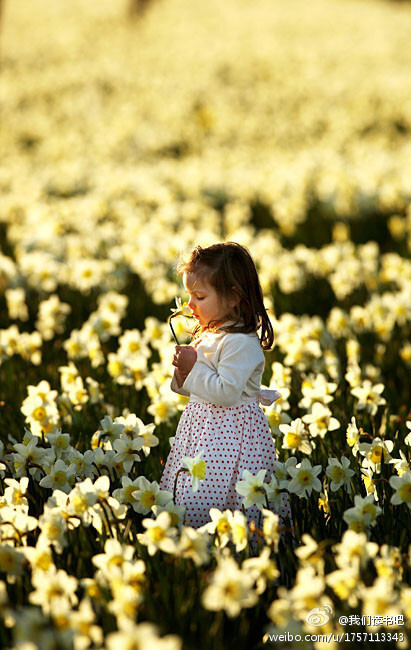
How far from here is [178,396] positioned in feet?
11.0

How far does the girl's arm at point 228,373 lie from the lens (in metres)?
2.57

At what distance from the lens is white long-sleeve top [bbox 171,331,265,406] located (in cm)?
258

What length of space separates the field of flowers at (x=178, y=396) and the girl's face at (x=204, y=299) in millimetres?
604

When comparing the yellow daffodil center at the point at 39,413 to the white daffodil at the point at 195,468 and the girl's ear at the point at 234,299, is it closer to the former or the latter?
the white daffodil at the point at 195,468

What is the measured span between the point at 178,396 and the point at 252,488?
101cm

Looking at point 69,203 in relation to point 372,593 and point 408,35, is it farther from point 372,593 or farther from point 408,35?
point 408,35

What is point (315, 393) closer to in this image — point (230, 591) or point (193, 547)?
point (193, 547)

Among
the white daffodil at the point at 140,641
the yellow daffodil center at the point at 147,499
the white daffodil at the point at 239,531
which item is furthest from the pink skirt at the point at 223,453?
the white daffodil at the point at 140,641

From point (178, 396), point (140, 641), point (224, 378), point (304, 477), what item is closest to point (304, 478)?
point (304, 477)

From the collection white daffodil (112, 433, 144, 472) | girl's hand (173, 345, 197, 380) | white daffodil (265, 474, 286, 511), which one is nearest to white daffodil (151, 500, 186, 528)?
white daffodil (265, 474, 286, 511)

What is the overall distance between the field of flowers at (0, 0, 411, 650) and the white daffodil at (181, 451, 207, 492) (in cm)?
14

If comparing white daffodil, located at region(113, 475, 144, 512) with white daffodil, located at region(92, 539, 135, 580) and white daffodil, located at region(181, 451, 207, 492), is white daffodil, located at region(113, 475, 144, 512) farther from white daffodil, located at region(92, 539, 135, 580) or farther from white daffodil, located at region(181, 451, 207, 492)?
white daffodil, located at region(92, 539, 135, 580)

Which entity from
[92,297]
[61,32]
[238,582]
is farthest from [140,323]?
[61,32]

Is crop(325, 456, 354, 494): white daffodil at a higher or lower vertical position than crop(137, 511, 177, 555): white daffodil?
higher
